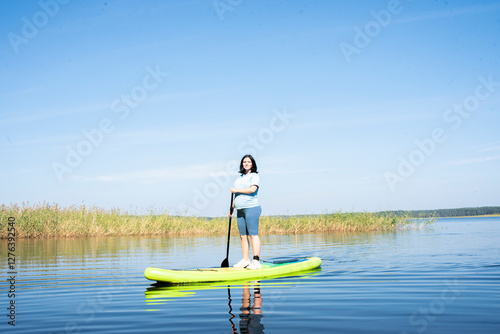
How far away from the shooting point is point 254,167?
7.88 meters

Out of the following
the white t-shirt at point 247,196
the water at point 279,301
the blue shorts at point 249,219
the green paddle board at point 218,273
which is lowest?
the water at point 279,301

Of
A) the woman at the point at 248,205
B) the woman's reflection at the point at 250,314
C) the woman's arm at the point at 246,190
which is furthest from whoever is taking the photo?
the woman at the point at 248,205

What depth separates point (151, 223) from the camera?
75.3ft

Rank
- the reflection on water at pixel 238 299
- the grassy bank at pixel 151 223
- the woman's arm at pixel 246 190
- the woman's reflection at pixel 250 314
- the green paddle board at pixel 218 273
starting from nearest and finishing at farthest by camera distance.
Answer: the woman's reflection at pixel 250 314, the reflection on water at pixel 238 299, the green paddle board at pixel 218 273, the woman's arm at pixel 246 190, the grassy bank at pixel 151 223

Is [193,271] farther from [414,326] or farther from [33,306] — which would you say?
[414,326]

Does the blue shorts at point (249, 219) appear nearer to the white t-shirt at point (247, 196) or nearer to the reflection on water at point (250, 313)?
the white t-shirt at point (247, 196)

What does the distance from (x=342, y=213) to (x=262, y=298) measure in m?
18.7

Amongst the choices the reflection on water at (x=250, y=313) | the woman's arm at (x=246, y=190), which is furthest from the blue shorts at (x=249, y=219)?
the reflection on water at (x=250, y=313)

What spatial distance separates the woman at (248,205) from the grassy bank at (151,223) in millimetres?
15202

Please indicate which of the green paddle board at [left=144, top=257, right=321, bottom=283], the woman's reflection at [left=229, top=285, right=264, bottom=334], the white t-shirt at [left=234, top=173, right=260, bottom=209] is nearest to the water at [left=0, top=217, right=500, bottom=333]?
the woman's reflection at [left=229, top=285, right=264, bottom=334]

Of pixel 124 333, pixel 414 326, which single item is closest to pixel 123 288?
pixel 124 333

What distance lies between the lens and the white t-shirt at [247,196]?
7.71 metres

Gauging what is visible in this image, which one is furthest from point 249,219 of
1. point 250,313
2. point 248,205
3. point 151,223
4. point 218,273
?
point 151,223

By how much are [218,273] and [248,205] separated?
1.25 m
